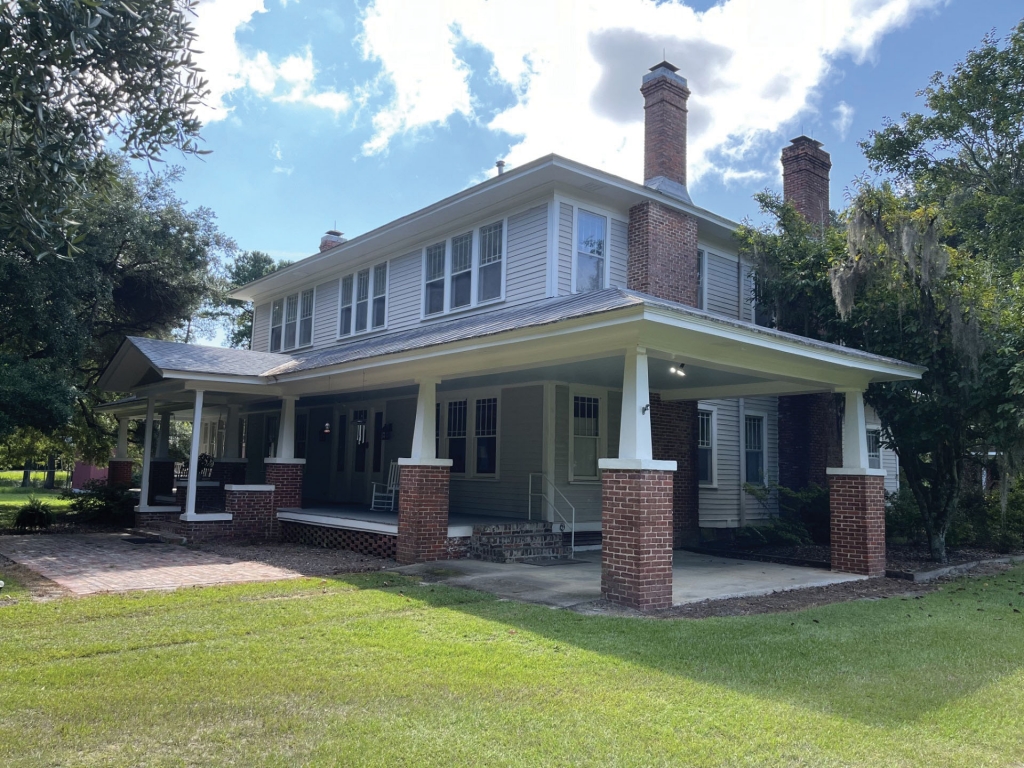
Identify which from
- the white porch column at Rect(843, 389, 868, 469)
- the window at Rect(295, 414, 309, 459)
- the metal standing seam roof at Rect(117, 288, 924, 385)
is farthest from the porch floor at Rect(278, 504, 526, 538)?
the white porch column at Rect(843, 389, 868, 469)

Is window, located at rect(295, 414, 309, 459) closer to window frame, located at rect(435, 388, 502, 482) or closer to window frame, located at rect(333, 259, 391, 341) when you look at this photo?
window frame, located at rect(333, 259, 391, 341)

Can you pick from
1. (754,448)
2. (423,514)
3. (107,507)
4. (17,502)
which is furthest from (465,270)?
(17,502)

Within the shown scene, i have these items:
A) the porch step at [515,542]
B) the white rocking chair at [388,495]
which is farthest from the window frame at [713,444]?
the white rocking chair at [388,495]

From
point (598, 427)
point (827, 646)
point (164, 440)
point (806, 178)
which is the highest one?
point (806, 178)

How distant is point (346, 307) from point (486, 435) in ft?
17.4

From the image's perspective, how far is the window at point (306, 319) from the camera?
736 inches

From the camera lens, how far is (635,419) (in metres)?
8.22

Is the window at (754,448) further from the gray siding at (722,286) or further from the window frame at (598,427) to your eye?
the window frame at (598,427)

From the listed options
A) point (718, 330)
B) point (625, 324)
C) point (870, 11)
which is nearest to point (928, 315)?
point (718, 330)

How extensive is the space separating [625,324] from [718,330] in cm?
115

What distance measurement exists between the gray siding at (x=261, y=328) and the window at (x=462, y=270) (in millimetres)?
8419

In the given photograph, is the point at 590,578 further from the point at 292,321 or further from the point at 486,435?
the point at 292,321

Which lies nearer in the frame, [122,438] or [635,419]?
[635,419]

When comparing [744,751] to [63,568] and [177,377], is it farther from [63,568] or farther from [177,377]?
[177,377]
